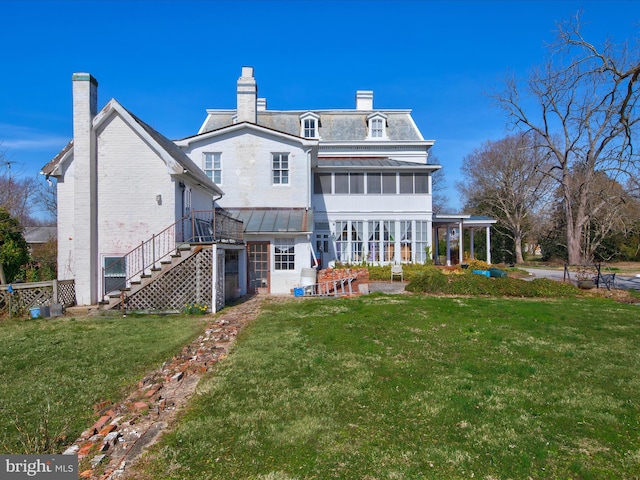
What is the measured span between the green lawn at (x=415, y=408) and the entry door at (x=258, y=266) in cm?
878

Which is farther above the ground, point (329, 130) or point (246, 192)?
point (329, 130)

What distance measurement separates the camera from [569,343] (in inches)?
329

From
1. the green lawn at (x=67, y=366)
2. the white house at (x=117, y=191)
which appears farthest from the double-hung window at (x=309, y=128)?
the green lawn at (x=67, y=366)

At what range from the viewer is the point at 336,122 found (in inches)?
1219

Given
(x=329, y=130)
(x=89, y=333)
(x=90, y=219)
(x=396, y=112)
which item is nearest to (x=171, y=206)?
(x=90, y=219)

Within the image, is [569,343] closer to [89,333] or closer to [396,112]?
[89,333]

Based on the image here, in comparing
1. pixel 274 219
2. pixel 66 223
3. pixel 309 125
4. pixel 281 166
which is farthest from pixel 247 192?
pixel 309 125

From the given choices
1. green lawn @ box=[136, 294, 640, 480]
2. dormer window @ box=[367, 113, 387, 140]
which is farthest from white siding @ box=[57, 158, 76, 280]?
dormer window @ box=[367, 113, 387, 140]

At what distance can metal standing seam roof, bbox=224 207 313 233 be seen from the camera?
58.7ft

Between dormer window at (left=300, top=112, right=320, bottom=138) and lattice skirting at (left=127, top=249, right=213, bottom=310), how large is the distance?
1886cm

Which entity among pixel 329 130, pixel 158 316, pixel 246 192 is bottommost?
pixel 158 316

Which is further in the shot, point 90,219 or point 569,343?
point 90,219

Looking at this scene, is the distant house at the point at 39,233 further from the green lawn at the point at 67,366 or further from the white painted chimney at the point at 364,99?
the white painted chimney at the point at 364,99

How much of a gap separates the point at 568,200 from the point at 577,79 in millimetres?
21096
